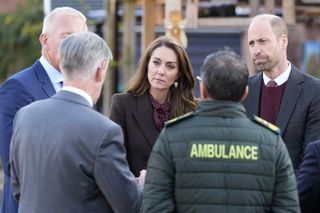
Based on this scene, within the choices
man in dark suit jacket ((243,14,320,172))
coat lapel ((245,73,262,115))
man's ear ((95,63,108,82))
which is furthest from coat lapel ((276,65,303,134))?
man's ear ((95,63,108,82))

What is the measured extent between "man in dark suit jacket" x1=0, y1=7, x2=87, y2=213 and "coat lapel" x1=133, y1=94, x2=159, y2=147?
0.53 meters

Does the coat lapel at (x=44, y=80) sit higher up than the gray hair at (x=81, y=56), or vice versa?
the gray hair at (x=81, y=56)

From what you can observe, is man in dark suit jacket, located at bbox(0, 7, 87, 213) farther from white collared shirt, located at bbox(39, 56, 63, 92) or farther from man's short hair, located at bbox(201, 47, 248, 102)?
man's short hair, located at bbox(201, 47, 248, 102)

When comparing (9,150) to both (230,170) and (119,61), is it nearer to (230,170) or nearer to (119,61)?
(230,170)

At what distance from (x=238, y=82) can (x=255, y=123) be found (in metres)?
0.20

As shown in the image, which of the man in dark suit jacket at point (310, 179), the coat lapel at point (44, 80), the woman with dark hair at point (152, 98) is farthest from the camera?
the woman with dark hair at point (152, 98)

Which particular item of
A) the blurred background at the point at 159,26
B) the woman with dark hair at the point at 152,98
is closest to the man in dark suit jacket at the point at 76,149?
the woman with dark hair at the point at 152,98

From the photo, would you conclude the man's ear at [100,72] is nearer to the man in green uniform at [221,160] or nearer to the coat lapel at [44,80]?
the man in green uniform at [221,160]

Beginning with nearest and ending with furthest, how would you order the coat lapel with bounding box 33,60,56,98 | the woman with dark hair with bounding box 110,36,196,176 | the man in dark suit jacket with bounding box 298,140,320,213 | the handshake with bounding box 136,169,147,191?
the man in dark suit jacket with bounding box 298,140,320,213, the handshake with bounding box 136,169,147,191, the coat lapel with bounding box 33,60,56,98, the woman with dark hair with bounding box 110,36,196,176

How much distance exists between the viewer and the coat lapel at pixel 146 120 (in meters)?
4.96

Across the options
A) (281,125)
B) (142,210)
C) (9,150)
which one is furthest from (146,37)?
(142,210)

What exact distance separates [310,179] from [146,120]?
1.25 meters

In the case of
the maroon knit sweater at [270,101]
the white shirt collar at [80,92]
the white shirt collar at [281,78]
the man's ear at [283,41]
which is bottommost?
the maroon knit sweater at [270,101]

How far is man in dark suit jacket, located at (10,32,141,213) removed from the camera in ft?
12.3
